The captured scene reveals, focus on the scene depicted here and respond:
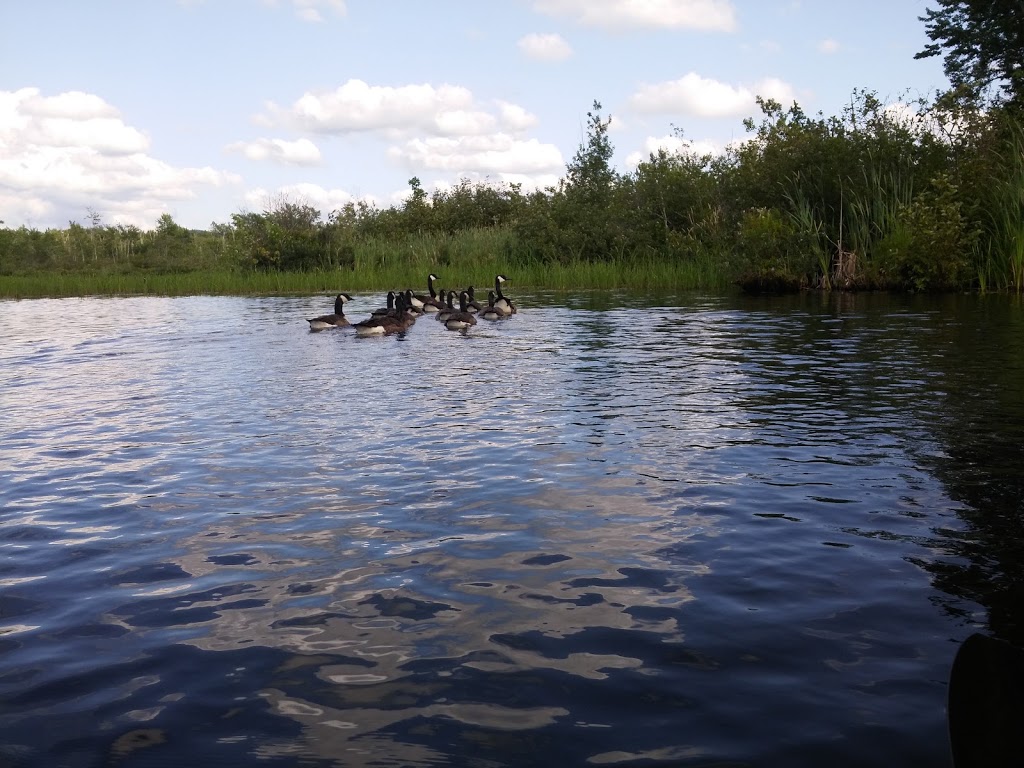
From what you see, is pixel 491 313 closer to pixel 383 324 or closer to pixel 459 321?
A: pixel 459 321

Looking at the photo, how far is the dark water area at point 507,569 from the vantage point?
143 inches

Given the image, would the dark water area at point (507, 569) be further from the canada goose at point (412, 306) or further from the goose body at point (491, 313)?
the canada goose at point (412, 306)

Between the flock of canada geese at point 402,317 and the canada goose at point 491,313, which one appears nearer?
the flock of canada geese at point 402,317

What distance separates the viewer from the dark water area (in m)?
3.64

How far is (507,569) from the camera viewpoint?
5.43 m

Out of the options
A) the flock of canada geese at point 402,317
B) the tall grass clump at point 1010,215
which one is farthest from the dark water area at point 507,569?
the tall grass clump at point 1010,215

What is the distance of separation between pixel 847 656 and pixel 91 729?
3367 millimetres

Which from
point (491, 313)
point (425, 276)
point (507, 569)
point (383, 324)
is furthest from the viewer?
point (425, 276)

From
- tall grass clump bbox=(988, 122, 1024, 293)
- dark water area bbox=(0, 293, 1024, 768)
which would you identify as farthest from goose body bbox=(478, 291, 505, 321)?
tall grass clump bbox=(988, 122, 1024, 293)

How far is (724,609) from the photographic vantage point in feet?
15.6

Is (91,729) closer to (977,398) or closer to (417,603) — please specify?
(417,603)

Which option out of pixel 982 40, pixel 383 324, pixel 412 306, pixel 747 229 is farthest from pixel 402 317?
pixel 982 40

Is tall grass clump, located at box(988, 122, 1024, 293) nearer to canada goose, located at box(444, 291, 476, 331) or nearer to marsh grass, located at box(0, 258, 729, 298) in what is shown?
marsh grass, located at box(0, 258, 729, 298)

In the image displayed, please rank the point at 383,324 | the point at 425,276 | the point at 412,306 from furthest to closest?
the point at 425,276 → the point at 412,306 → the point at 383,324
